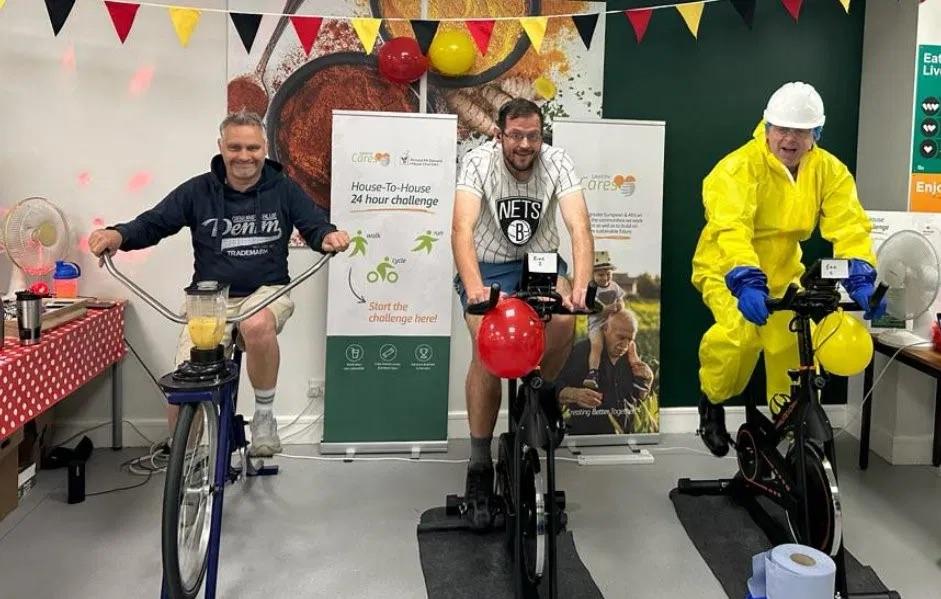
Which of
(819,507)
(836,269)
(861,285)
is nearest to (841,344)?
(861,285)

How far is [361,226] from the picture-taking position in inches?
151

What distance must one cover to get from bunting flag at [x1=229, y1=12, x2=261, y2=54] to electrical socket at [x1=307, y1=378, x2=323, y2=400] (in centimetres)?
168

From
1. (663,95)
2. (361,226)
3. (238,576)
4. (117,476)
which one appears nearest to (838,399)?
(663,95)

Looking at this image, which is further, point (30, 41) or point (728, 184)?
point (30, 41)

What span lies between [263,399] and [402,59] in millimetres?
1763

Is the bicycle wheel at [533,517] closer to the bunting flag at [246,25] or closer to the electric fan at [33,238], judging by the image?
the electric fan at [33,238]

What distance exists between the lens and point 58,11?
3.51 metres

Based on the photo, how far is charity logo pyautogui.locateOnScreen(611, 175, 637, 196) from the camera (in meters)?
4.01

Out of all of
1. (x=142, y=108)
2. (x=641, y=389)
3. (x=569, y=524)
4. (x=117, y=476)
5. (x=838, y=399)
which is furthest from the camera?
(x=838, y=399)

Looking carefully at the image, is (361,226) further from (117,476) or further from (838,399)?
(838,399)

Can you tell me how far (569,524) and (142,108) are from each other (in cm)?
280

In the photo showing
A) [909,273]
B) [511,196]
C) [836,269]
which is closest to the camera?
[836,269]

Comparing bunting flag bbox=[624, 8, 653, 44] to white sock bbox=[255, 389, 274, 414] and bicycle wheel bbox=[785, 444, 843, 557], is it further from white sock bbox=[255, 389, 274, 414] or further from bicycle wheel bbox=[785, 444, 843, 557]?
white sock bbox=[255, 389, 274, 414]

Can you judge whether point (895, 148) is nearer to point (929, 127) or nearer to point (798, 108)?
point (929, 127)
